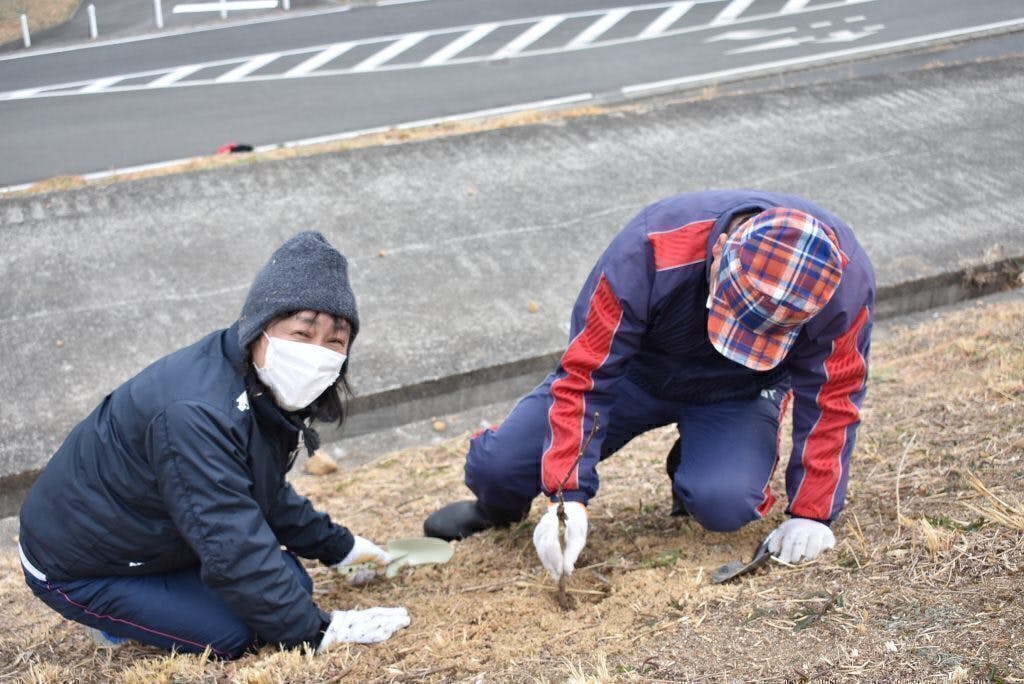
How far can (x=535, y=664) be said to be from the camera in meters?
2.92

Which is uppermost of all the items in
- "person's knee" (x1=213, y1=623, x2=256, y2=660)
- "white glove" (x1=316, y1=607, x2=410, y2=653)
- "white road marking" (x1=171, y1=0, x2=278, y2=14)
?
"white road marking" (x1=171, y1=0, x2=278, y2=14)

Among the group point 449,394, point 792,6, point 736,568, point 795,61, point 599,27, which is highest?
point 792,6

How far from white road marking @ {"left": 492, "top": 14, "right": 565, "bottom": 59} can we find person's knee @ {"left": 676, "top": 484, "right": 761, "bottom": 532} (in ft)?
36.1

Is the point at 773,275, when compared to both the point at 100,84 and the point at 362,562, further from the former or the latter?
the point at 100,84

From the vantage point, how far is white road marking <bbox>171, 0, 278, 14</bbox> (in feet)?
54.1

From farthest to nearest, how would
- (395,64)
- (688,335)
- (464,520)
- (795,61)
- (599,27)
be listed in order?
(599,27) → (395,64) → (795,61) → (464,520) → (688,335)

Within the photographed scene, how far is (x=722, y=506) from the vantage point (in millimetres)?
Result: 3596

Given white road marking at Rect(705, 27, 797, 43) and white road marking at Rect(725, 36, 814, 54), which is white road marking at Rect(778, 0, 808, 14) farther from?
white road marking at Rect(725, 36, 814, 54)

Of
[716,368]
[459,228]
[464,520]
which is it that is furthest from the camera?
[459,228]

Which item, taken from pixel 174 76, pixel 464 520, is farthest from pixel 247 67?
pixel 464 520

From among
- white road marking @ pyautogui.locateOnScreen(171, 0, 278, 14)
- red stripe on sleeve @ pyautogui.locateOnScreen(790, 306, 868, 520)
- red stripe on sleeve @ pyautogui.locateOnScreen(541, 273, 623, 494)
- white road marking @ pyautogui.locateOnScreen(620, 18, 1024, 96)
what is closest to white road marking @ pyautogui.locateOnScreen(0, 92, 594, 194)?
white road marking @ pyautogui.locateOnScreen(620, 18, 1024, 96)

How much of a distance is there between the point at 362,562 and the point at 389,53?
1119 centimetres

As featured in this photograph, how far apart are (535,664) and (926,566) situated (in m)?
1.15

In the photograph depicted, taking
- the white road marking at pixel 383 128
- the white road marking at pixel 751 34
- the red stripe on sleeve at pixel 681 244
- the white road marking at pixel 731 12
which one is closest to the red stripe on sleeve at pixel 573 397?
the red stripe on sleeve at pixel 681 244
